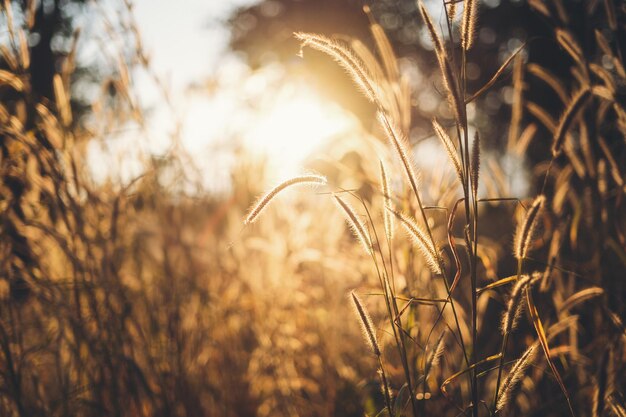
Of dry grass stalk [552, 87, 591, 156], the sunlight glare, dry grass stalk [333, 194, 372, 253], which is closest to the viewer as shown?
dry grass stalk [333, 194, 372, 253]

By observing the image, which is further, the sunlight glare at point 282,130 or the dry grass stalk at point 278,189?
the sunlight glare at point 282,130

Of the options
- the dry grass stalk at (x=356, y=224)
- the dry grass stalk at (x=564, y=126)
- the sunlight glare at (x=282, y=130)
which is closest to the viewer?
the dry grass stalk at (x=356, y=224)

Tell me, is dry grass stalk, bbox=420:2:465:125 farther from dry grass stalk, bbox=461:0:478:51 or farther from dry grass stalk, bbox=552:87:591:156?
dry grass stalk, bbox=552:87:591:156

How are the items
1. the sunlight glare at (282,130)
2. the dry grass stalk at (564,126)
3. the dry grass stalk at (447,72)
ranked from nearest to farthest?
the dry grass stalk at (447,72) < the dry grass stalk at (564,126) < the sunlight glare at (282,130)

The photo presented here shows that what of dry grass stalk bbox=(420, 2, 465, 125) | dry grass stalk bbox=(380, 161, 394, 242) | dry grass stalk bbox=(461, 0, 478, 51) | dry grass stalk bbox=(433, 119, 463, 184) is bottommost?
dry grass stalk bbox=(380, 161, 394, 242)

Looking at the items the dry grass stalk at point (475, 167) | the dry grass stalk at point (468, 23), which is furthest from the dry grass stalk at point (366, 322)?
the dry grass stalk at point (468, 23)

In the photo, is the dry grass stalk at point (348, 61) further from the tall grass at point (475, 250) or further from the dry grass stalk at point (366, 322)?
the dry grass stalk at point (366, 322)

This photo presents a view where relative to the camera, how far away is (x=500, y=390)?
856mm

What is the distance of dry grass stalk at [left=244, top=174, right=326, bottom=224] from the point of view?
0.83 m

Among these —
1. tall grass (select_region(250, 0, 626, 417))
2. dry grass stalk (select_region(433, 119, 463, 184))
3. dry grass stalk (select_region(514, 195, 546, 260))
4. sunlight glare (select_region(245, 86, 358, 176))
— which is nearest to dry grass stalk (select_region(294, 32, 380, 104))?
tall grass (select_region(250, 0, 626, 417))

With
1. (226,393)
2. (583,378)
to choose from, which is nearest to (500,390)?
(583,378)

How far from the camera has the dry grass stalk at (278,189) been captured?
83 cm

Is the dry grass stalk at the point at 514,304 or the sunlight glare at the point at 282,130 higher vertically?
the sunlight glare at the point at 282,130

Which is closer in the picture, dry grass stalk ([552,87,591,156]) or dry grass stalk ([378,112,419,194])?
dry grass stalk ([378,112,419,194])
